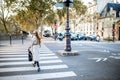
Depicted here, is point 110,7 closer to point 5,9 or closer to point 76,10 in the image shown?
point 76,10

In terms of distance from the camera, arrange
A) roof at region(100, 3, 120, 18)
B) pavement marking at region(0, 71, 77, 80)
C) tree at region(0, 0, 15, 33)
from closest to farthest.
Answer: pavement marking at region(0, 71, 77, 80) < tree at region(0, 0, 15, 33) < roof at region(100, 3, 120, 18)

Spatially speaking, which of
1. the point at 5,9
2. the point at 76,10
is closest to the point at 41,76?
the point at 5,9

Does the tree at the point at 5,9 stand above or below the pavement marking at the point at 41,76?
above

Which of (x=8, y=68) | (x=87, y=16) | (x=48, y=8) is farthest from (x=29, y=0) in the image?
(x=8, y=68)

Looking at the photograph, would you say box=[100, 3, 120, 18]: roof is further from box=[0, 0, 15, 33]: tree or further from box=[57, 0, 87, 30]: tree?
box=[0, 0, 15, 33]: tree

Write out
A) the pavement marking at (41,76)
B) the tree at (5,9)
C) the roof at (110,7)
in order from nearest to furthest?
the pavement marking at (41,76) < the tree at (5,9) < the roof at (110,7)

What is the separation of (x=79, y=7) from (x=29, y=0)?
13.1m

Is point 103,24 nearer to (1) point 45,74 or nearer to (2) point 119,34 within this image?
(2) point 119,34

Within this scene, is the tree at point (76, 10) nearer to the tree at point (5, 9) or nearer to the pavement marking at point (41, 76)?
the tree at point (5, 9)

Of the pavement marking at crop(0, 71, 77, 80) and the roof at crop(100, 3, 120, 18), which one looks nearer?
the pavement marking at crop(0, 71, 77, 80)

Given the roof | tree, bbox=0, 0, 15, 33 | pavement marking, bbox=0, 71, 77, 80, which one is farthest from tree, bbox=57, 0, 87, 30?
pavement marking, bbox=0, 71, 77, 80

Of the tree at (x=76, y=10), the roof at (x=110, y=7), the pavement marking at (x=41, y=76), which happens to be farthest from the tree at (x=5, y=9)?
the pavement marking at (x=41, y=76)

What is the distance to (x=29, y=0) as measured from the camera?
163 feet

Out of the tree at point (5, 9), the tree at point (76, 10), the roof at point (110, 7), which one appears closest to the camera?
the tree at point (5, 9)
